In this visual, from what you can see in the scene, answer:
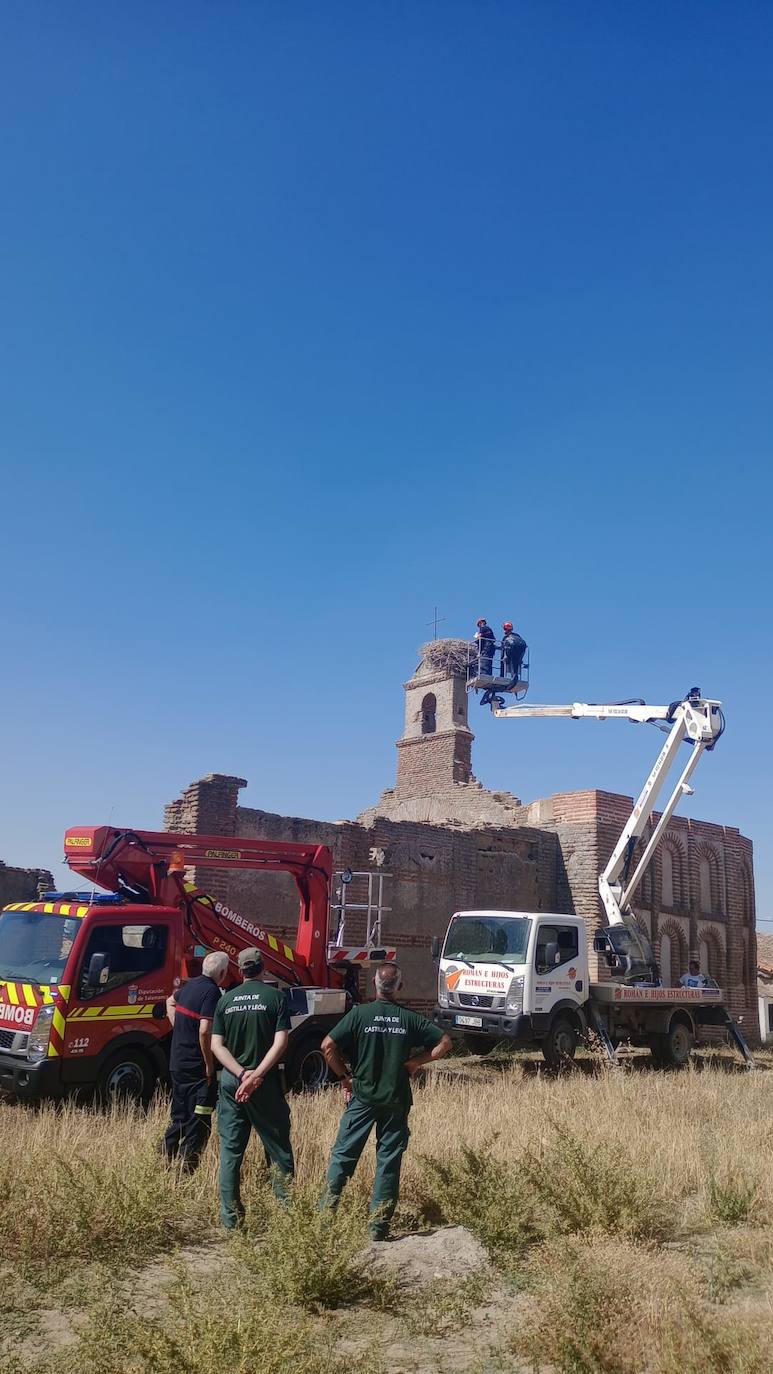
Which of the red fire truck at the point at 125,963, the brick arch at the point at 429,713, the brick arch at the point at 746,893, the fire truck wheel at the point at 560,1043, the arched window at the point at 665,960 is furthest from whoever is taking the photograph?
the brick arch at the point at 429,713

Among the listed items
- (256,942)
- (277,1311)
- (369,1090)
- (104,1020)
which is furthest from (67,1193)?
(256,942)

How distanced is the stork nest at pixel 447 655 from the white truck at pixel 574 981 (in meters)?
15.1

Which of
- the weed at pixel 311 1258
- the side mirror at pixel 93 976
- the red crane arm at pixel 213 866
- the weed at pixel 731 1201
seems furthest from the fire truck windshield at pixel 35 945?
the weed at pixel 731 1201

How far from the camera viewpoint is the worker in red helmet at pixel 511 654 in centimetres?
2023

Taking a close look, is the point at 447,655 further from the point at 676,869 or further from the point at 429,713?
the point at 676,869

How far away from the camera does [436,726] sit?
32.4 metres

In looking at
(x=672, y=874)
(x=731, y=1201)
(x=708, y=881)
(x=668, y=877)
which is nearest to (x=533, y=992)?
(x=731, y=1201)

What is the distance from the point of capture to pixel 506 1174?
6297 mm

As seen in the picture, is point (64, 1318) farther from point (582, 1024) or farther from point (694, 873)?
point (694, 873)

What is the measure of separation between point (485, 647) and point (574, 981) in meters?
7.82

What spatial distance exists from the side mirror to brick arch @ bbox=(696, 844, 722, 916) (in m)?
17.4

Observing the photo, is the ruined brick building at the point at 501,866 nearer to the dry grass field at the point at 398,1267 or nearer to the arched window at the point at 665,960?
the arched window at the point at 665,960

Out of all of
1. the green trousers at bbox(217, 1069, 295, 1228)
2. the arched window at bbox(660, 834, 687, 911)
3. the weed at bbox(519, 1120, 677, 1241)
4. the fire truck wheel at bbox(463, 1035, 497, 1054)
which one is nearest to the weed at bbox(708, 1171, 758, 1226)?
the weed at bbox(519, 1120, 677, 1241)

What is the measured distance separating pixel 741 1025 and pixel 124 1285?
71.5 feet
